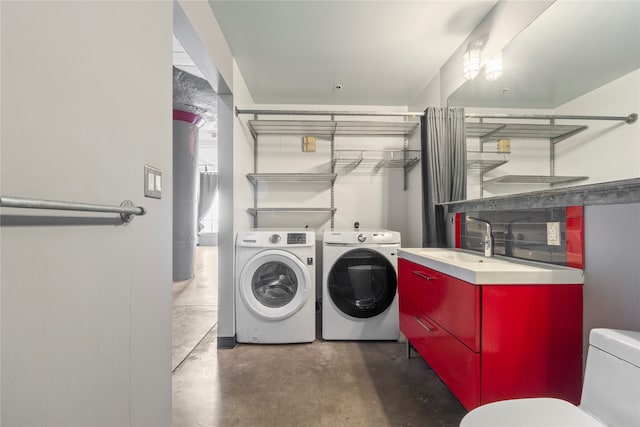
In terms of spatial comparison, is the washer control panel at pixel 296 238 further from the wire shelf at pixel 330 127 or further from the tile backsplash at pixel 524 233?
the tile backsplash at pixel 524 233

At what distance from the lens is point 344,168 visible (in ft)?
9.78

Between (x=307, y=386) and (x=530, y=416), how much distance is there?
3.99 feet

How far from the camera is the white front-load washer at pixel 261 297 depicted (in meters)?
2.14

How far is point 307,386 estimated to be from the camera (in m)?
1.67

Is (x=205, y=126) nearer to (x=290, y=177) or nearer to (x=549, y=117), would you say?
(x=290, y=177)

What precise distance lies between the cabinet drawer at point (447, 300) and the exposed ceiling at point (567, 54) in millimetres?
904

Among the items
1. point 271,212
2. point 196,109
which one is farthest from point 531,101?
point 196,109

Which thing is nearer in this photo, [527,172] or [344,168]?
[527,172]

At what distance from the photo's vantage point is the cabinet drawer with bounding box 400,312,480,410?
1071mm

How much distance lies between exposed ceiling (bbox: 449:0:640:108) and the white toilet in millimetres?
875

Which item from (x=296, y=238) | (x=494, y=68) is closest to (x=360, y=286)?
(x=296, y=238)

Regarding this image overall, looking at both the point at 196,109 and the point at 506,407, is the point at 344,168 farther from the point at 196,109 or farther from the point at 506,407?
the point at 506,407

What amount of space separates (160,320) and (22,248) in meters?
0.64

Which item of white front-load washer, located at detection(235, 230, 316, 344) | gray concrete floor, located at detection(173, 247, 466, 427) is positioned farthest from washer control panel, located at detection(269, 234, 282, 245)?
gray concrete floor, located at detection(173, 247, 466, 427)
